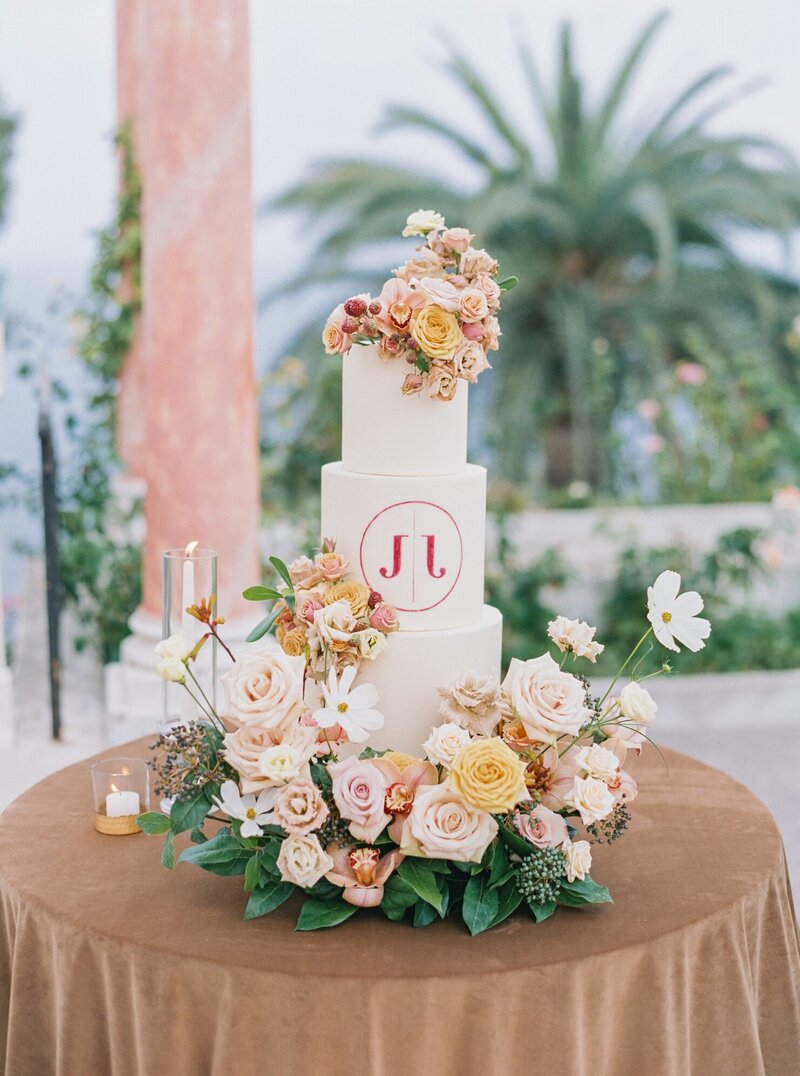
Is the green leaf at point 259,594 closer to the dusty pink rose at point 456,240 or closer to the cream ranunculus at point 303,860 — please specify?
→ the cream ranunculus at point 303,860

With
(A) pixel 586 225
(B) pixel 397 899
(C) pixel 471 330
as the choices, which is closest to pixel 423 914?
(B) pixel 397 899

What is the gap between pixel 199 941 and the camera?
1.78 meters

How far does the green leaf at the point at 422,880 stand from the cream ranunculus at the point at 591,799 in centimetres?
23

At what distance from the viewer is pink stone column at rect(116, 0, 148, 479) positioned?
5.95 metres

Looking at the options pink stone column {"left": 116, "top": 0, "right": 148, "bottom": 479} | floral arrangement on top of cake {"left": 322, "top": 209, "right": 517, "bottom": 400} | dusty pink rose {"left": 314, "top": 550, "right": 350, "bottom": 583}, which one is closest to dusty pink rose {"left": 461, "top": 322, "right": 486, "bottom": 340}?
floral arrangement on top of cake {"left": 322, "top": 209, "right": 517, "bottom": 400}

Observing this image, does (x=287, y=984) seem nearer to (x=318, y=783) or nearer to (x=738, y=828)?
(x=318, y=783)

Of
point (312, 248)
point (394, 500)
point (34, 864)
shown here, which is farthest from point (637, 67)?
point (34, 864)

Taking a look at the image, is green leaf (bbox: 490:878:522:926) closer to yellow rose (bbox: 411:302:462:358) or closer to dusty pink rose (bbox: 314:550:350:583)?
dusty pink rose (bbox: 314:550:350:583)

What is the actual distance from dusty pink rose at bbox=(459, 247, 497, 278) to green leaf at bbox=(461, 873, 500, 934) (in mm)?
992

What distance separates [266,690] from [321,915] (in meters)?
0.33

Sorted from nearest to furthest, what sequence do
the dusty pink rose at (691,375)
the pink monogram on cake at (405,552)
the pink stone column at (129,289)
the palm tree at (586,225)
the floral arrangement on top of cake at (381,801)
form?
the floral arrangement on top of cake at (381,801), the pink monogram on cake at (405,552), the pink stone column at (129,289), the dusty pink rose at (691,375), the palm tree at (586,225)

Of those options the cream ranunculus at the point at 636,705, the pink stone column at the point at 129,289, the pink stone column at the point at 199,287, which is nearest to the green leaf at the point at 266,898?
the cream ranunculus at the point at 636,705

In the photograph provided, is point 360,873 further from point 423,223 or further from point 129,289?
point 129,289

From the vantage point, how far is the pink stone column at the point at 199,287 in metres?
4.01
